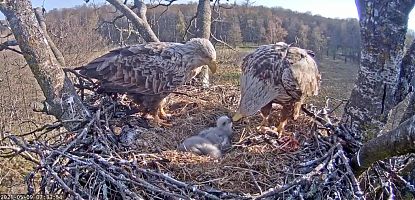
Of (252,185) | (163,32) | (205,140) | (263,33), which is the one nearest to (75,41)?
(163,32)

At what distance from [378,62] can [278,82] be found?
1059mm

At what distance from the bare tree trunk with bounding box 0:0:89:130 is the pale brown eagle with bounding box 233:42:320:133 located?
4.33ft

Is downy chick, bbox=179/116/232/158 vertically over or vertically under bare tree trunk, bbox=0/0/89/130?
under

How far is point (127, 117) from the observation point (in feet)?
13.2

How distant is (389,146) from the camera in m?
1.96

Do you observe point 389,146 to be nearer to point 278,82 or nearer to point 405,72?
point 405,72

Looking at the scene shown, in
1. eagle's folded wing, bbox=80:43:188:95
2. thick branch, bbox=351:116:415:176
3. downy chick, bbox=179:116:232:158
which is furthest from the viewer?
eagle's folded wing, bbox=80:43:188:95

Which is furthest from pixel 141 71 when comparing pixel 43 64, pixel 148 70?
pixel 43 64

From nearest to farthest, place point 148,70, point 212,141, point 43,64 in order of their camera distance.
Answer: point 43,64 < point 212,141 < point 148,70

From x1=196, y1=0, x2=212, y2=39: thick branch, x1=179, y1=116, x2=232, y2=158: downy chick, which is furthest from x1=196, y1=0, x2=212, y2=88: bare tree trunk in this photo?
x1=179, y1=116, x2=232, y2=158: downy chick

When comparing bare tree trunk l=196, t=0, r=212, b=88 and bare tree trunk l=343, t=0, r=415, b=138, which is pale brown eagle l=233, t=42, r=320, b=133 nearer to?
bare tree trunk l=343, t=0, r=415, b=138

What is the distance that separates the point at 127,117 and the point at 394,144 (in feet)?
8.64

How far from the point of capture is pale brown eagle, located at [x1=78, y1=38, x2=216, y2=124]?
3996 millimetres

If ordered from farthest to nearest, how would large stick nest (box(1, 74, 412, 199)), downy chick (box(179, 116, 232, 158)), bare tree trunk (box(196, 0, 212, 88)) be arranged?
bare tree trunk (box(196, 0, 212, 88)), downy chick (box(179, 116, 232, 158)), large stick nest (box(1, 74, 412, 199))
